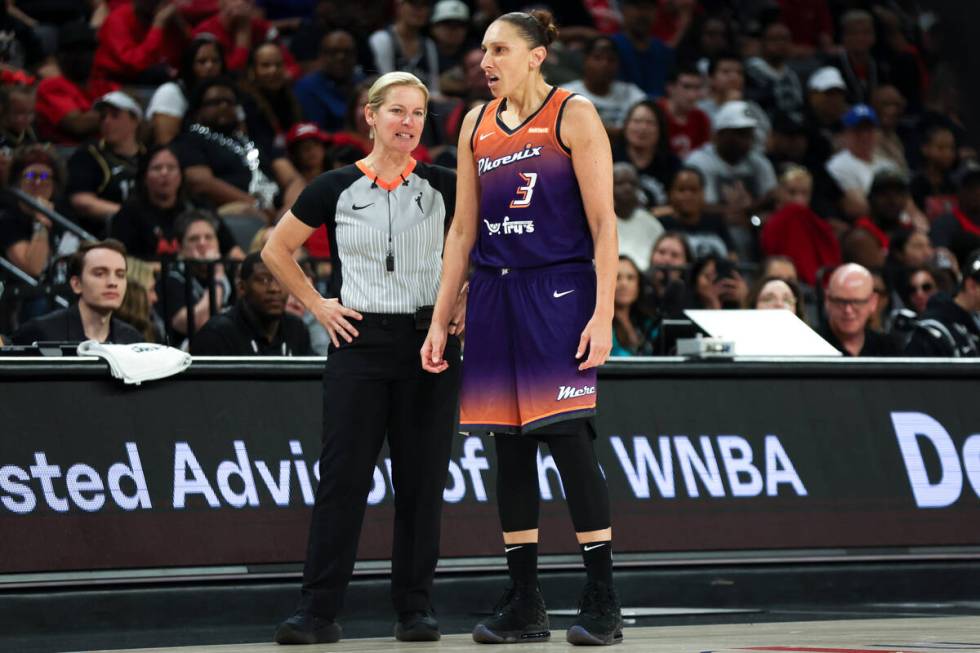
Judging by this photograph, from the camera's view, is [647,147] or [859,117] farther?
[859,117]

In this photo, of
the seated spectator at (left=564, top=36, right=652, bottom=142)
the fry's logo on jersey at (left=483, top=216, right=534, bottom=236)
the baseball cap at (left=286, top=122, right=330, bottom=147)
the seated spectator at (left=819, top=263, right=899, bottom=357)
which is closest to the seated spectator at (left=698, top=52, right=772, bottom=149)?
the seated spectator at (left=564, top=36, right=652, bottom=142)

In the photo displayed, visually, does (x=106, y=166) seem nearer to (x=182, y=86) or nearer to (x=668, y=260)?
(x=182, y=86)

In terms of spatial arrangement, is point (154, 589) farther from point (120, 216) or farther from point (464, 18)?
point (464, 18)

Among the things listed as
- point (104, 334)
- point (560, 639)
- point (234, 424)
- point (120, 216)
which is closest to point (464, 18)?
point (120, 216)

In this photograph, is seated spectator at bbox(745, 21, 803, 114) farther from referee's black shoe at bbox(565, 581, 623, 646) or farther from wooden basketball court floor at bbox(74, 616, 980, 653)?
referee's black shoe at bbox(565, 581, 623, 646)

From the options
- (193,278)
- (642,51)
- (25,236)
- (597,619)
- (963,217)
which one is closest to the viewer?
(597,619)

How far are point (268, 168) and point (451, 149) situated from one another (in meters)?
1.45

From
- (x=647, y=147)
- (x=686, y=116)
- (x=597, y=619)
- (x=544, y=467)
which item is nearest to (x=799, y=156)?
(x=686, y=116)

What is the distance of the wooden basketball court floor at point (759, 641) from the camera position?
504cm

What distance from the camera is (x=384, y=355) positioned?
590cm

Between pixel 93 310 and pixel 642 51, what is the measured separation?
344 inches

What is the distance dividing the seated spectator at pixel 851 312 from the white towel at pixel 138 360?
4208 mm

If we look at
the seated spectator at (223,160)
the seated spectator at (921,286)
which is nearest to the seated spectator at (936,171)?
the seated spectator at (921,286)

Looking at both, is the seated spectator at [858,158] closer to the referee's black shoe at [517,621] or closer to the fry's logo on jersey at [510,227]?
the fry's logo on jersey at [510,227]
